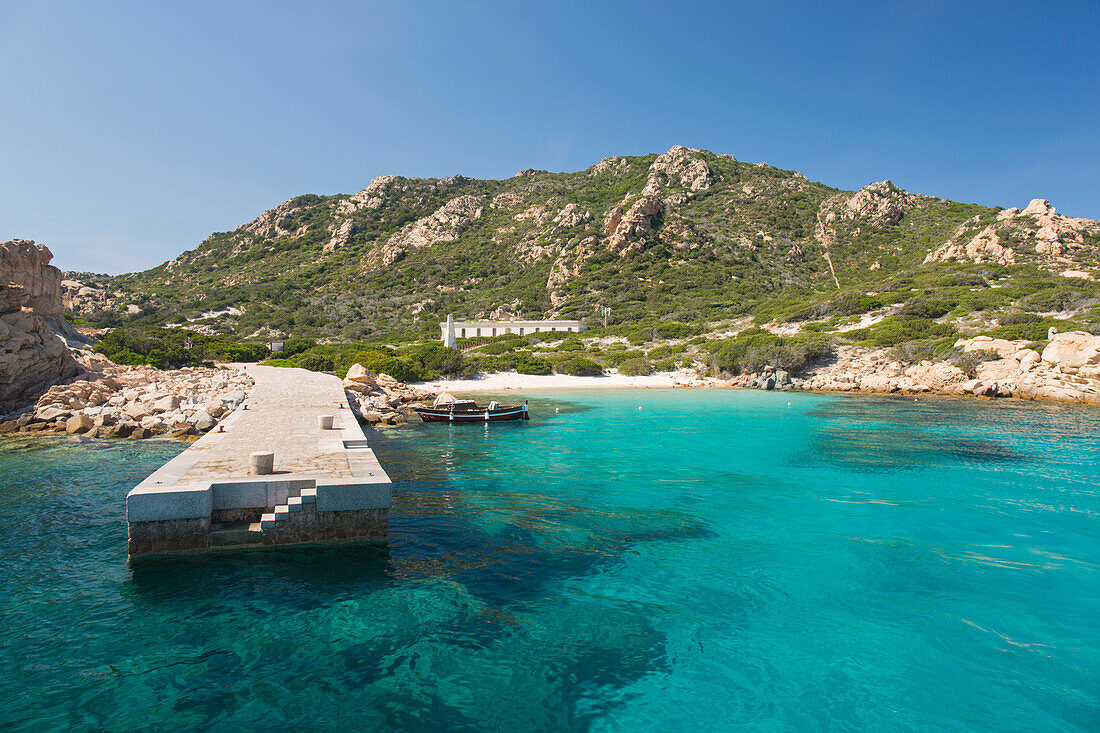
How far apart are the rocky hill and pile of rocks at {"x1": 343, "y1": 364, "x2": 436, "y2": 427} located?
37.0 metres

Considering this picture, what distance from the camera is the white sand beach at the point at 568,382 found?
121 feet

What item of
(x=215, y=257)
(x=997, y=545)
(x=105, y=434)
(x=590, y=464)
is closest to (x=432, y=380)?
(x=105, y=434)

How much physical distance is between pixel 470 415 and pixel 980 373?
3083 cm

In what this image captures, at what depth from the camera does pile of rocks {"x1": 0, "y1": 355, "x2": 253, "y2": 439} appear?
16594 mm

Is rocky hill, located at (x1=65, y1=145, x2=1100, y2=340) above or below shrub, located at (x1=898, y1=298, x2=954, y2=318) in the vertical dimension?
above

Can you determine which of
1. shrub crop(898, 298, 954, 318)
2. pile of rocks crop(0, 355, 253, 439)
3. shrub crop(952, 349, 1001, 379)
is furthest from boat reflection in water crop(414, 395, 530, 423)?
shrub crop(898, 298, 954, 318)

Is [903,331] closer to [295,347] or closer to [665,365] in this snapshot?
[665,365]

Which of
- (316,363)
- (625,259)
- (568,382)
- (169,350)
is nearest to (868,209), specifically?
(625,259)

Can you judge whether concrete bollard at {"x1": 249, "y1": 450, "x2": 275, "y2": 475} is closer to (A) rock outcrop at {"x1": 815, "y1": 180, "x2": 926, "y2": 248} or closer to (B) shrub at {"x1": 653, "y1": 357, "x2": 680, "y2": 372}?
(B) shrub at {"x1": 653, "y1": 357, "x2": 680, "y2": 372}

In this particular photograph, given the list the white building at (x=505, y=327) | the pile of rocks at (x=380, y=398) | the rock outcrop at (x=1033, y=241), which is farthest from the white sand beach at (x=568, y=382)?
the rock outcrop at (x=1033, y=241)

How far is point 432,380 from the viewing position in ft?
121

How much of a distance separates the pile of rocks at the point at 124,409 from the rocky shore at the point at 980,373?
1312 inches

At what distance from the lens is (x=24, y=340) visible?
1897 centimetres

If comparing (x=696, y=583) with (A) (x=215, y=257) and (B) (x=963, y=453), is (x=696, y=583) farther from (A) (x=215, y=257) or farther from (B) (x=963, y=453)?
(A) (x=215, y=257)
